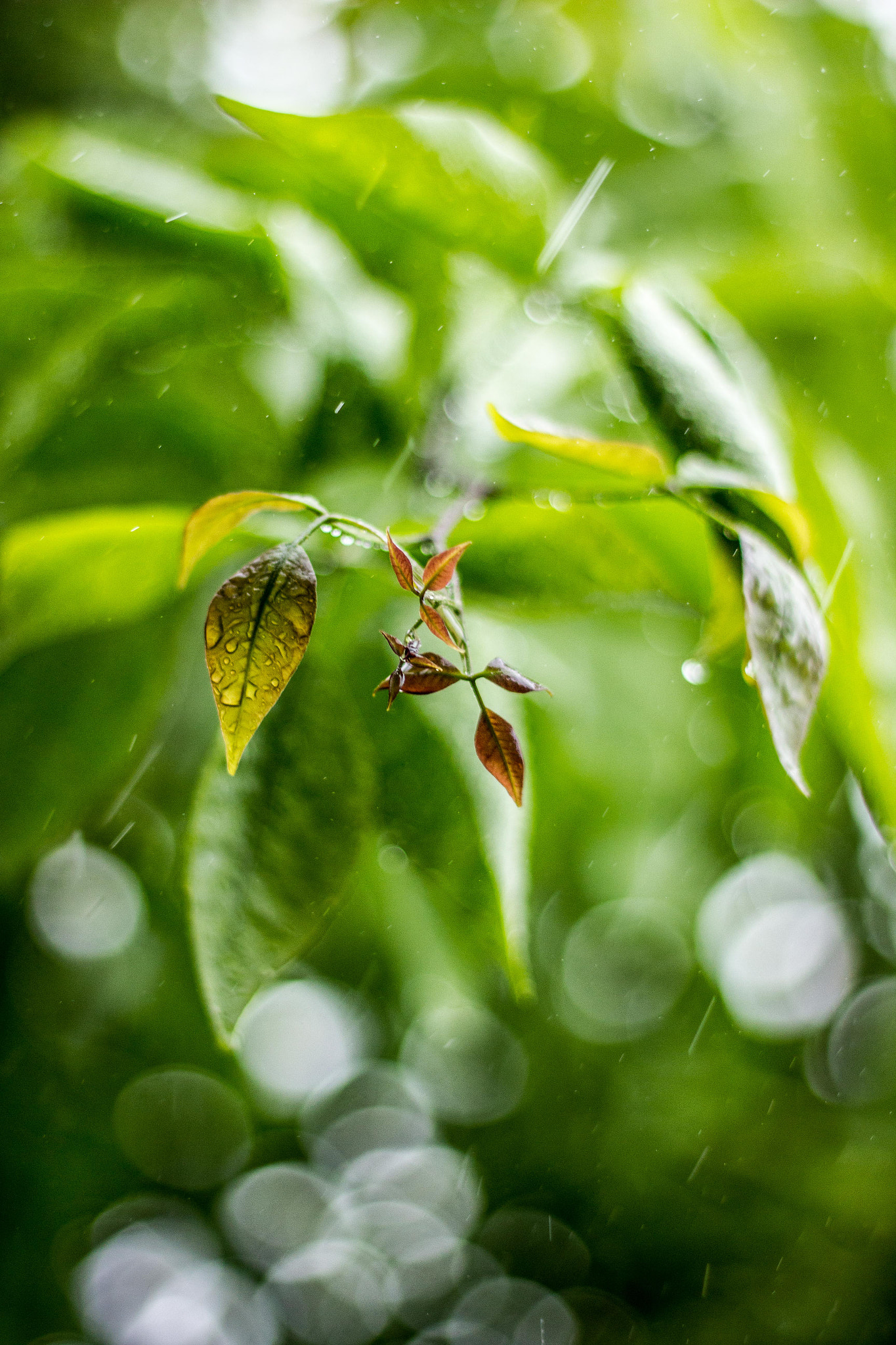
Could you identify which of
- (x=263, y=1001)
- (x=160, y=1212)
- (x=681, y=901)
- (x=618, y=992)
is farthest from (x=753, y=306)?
(x=160, y=1212)

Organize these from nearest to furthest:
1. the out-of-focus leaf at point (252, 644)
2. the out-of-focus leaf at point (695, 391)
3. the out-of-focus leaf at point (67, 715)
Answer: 1. the out-of-focus leaf at point (252, 644)
2. the out-of-focus leaf at point (695, 391)
3. the out-of-focus leaf at point (67, 715)

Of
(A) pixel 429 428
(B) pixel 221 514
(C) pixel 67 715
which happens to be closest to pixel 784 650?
(B) pixel 221 514

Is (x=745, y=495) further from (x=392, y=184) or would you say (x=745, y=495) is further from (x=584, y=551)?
(x=392, y=184)

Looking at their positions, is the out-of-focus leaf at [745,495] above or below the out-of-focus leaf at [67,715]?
above

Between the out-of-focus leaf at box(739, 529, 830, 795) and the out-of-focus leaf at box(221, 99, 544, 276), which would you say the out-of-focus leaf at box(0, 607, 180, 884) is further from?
the out-of-focus leaf at box(739, 529, 830, 795)

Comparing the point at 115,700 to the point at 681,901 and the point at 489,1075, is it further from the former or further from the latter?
the point at 489,1075

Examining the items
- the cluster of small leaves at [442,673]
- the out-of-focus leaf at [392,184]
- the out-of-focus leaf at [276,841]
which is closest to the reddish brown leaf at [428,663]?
the cluster of small leaves at [442,673]

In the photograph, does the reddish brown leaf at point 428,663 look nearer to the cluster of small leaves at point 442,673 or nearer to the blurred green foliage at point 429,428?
the cluster of small leaves at point 442,673
